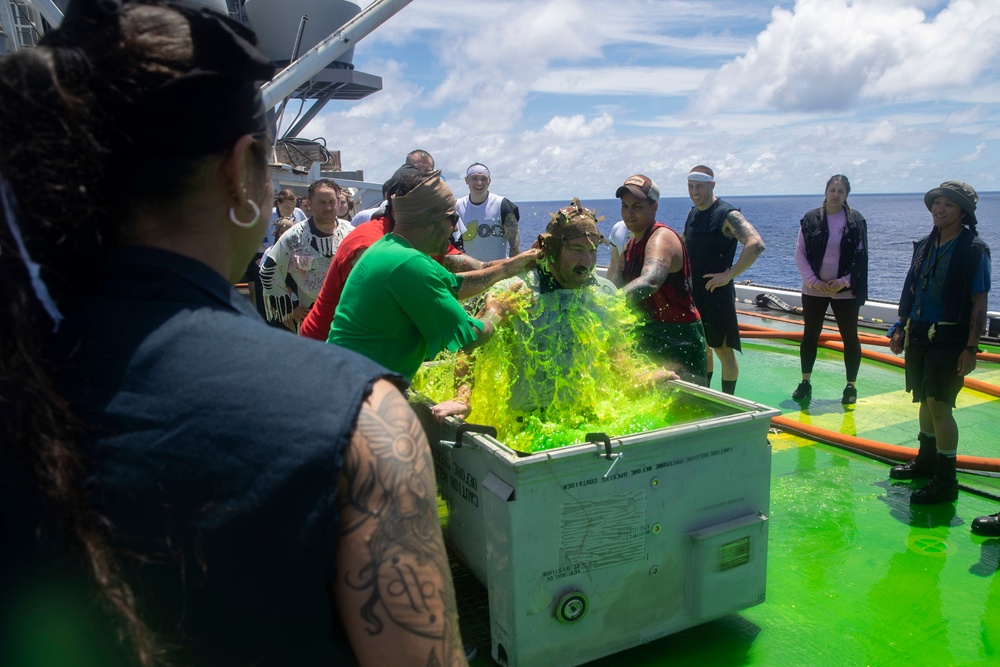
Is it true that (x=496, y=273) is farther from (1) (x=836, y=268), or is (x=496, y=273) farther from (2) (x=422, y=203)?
(1) (x=836, y=268)

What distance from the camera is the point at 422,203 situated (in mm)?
3145

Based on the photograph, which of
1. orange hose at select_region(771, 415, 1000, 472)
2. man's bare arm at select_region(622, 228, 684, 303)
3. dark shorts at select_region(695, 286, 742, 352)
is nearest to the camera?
man's bare arm at select_region(622, 228, 684, 303)

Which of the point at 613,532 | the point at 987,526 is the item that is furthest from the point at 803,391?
the point at 613,532

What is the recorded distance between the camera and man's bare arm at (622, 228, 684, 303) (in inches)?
171

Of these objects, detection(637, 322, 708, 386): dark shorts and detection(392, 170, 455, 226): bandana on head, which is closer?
detection(392, 170, 455, 226): bandana on head

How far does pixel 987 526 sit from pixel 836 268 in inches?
121

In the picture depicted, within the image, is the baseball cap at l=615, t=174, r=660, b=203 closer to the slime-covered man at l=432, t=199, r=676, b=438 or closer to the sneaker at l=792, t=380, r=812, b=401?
the slime-covered man at l=432, t=199, r=676, b=438

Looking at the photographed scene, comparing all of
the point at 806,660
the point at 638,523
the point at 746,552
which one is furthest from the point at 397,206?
the point at 806,660

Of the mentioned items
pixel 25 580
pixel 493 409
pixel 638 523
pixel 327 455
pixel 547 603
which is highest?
pixel 327 455

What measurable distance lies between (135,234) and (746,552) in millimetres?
2862

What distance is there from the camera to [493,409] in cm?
344

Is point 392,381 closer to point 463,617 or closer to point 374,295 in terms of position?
point 374,295

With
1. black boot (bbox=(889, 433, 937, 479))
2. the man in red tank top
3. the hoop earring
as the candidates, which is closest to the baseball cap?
the man in red tank top

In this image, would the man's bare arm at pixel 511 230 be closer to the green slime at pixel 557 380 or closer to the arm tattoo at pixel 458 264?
the arm tattoo at pixel 458 264
